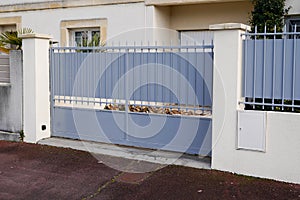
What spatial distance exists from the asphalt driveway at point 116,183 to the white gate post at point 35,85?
4.07 feet

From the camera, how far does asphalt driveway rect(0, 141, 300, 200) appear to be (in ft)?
15.5

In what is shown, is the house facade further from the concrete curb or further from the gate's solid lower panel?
the concrete curb

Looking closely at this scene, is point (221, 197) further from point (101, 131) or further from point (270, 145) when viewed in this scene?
point (101, 131)

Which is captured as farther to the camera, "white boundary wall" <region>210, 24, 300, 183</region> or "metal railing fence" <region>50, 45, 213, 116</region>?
"metal railing fence" <region>50, 45, 213, 116</region>

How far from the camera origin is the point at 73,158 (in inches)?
247

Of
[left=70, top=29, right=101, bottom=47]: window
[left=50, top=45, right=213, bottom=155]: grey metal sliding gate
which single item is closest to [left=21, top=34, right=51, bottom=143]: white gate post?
[left=50, top=45, right=213, bottom=155]: grey metal sliding gate

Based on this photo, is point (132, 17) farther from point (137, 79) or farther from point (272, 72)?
point (272, 72)

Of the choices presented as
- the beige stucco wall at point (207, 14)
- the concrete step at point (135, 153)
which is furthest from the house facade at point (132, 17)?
the concrete step at point (135, 153)

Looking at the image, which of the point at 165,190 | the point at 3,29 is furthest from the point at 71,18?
the point at 165,190

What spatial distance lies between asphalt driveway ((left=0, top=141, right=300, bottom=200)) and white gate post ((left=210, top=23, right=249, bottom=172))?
1.03 ft

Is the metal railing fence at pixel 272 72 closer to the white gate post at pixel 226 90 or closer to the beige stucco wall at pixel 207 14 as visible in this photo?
the white gate post at pixel 226 90

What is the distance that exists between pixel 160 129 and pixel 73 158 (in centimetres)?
162

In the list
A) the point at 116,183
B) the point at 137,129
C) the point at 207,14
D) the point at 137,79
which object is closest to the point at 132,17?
the point at 207,14

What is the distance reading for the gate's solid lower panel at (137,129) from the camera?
608 cm
